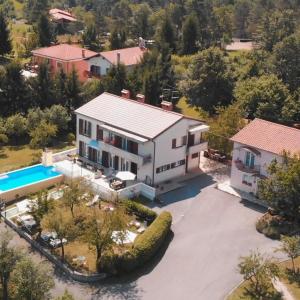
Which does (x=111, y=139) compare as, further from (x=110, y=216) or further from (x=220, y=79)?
(x=220, y=79)

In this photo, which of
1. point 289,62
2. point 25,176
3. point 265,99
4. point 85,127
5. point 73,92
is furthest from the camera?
point 289,62

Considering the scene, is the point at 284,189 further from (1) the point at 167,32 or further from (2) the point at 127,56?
(1) the point at 167,32

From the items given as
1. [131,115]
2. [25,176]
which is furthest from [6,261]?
[131,115]

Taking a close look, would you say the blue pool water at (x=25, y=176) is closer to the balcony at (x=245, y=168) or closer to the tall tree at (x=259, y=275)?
the balcony at (x=245, y=168)

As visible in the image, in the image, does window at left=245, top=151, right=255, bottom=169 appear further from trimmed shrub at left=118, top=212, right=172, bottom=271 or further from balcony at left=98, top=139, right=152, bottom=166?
trimmed shrub at left=118, top=212, right=172, bottom=271

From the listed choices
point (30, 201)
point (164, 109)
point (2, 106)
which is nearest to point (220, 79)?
point (164, 109)

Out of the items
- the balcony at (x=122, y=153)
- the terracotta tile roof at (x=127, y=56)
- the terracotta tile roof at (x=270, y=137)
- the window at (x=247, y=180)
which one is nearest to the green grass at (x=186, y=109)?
the terracotta tile roof at (x=127, y=56)
